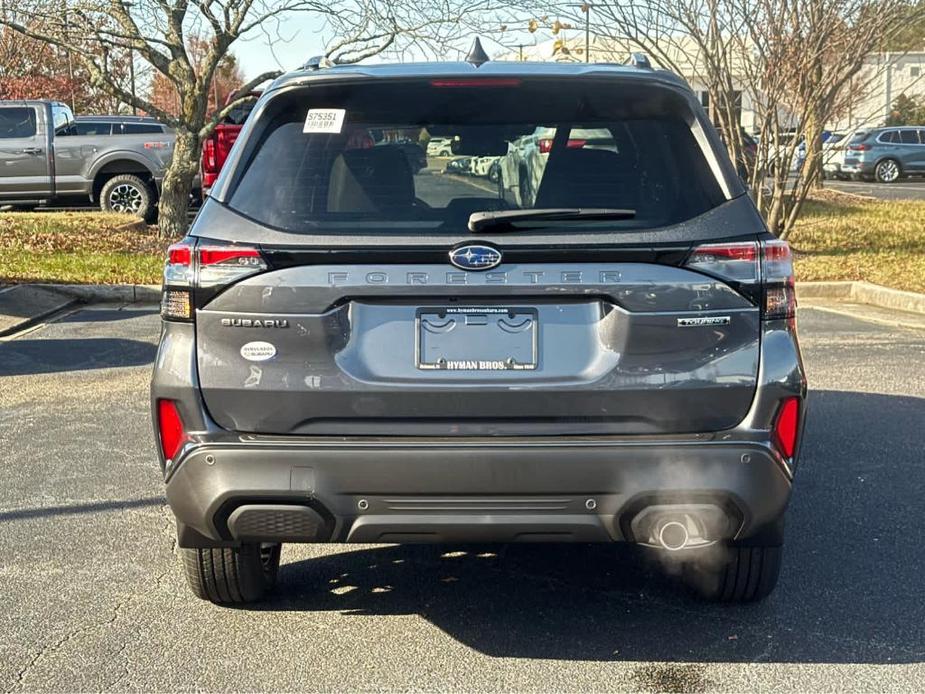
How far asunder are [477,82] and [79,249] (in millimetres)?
12338

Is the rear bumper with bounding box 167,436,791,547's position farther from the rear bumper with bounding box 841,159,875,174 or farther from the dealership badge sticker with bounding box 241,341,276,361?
the rear bumper with bounding box 841,159,875,174

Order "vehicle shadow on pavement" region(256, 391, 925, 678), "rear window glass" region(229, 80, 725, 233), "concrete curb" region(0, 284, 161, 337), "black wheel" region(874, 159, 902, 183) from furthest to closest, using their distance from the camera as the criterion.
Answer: "black wheel" region(874, 159, 902, 183) → "concrete curb" region(0, 284, 161, 337) → "vehicle shadow on pavement" region(256, 391, 925, 678) → "rear window glass" region(229, 80, 725, 233)

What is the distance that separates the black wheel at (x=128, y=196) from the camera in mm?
19500

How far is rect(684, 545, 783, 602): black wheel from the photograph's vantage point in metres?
4.12

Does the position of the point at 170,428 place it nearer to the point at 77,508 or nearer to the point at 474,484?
the point at 474,484

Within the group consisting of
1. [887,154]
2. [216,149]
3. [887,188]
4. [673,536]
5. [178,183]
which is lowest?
[887,188]

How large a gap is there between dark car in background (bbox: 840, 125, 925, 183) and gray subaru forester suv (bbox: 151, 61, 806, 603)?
3495cm

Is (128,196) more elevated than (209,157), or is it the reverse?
(209,157)

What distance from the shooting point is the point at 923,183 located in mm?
36688

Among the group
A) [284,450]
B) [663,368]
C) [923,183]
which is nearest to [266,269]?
[284,450]

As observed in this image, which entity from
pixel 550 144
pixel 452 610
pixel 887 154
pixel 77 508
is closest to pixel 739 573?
pixel 452 610

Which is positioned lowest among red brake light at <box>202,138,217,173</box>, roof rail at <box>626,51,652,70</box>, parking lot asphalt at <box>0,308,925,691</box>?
parking lot asphalt at <box>0,308,925,691</box>

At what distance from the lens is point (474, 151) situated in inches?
150

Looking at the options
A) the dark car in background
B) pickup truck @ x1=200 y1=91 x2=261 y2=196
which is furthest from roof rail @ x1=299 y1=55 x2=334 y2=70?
the dark car in background
